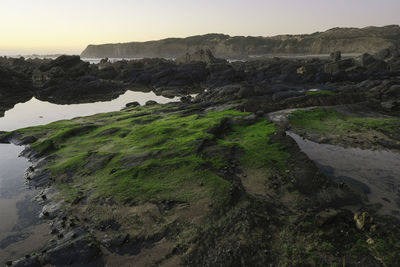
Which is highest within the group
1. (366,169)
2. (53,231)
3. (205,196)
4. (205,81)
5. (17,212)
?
(205,81)

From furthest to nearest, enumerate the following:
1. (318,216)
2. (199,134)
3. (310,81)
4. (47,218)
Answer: (310,81), (199,134), (47,218), (318,216)

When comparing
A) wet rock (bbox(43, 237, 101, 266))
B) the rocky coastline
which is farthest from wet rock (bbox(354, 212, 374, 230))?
wet rock (bbox(43, 237, 101, 266))

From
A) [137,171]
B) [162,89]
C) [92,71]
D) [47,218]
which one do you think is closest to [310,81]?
[162,89]

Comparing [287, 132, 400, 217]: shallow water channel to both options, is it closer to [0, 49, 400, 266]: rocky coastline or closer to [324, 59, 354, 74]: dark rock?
[0, 49, 400, 266]: rocky coastline

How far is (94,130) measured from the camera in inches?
864

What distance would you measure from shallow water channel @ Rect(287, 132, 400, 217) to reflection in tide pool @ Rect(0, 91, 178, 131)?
29.8m

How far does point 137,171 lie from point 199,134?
553cm

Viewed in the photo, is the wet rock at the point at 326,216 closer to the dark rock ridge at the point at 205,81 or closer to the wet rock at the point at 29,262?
the wet rock at the point at 29,262

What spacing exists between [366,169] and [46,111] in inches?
1575

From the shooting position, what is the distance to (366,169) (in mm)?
13820

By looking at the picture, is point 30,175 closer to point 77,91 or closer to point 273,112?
point 273,112

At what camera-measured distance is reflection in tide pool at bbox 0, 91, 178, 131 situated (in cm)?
3161

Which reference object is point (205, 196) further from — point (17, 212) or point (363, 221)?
point (17, 212)

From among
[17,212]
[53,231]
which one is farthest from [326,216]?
[17,212]
